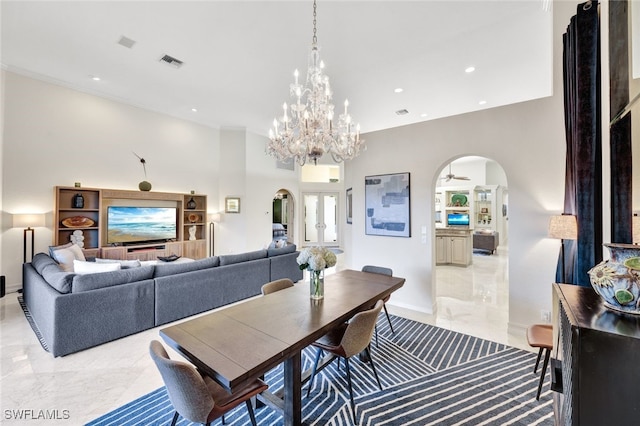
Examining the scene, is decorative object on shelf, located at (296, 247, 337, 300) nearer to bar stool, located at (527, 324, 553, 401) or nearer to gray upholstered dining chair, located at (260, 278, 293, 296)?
gray upholstered dining chair, located at (260, 278, 293, 296)

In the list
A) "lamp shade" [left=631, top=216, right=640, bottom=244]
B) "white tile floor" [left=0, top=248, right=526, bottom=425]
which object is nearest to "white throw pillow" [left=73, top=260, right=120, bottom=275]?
"white tile floor" [left=0, top=248, right=526, bottom=425]

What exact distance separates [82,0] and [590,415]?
4.91m

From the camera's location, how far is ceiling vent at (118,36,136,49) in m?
3.49

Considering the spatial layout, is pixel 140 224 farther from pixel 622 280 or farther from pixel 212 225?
pixel 622 280

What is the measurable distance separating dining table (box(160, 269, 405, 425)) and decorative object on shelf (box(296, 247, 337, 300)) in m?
0.09

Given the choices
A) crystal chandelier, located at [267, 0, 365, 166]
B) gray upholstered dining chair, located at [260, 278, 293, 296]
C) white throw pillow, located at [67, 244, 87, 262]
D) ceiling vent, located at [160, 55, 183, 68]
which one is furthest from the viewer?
white throw pillow, located at [67, 244, 87, 262]

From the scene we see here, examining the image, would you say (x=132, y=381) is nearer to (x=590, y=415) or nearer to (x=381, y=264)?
(x=590, y=415)

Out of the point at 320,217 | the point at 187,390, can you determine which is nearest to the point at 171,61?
the point at 187,390

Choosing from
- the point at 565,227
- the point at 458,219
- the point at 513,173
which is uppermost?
the point at 513,173

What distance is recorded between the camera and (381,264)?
4461 mm

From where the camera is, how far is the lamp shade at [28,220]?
4.25 meters

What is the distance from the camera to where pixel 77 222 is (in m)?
5.10

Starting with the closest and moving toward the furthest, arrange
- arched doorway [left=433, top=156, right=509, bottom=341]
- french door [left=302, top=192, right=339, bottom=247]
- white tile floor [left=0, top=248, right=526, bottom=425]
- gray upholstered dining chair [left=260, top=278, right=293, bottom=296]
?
white tile floor [left=0, top=248, right=526, bottom=425] < gray upholstered dining chair [left=260, top=278, right=293, bottom=296] < arched doorway [left=433, top=156, right=509, bottom=341] < french door [left=302, top=192, right=339, bottom=247]

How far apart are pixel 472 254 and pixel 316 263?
7.73 metres
